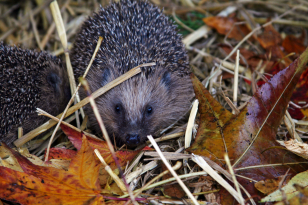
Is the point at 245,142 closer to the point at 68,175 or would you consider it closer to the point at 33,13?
the point at 68,175

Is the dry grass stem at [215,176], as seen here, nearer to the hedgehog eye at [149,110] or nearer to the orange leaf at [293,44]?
the hedgehog eye at [149,110]

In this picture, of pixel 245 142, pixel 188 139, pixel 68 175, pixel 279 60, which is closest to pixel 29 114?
pixel 68 175

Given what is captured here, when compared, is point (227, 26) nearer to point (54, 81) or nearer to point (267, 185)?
point (54, 81)

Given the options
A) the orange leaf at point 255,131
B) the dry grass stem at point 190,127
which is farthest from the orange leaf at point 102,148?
the orange leaf at point 255,131

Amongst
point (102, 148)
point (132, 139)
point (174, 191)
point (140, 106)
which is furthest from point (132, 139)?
point (174, 191)

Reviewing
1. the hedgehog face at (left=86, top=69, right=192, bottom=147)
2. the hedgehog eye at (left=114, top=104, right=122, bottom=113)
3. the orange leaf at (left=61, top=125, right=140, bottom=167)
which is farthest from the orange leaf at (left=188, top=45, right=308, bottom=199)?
the hedgehog eye at (left=114, top=104, right=122, bottom=113)
